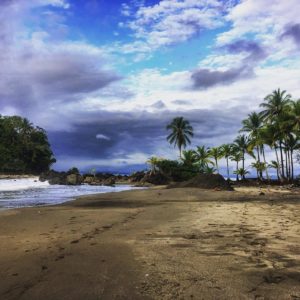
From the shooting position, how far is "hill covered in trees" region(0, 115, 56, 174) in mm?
99750

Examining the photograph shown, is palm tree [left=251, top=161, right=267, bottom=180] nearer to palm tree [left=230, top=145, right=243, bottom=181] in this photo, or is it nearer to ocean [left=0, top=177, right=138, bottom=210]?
palm tree [left=230, top=145, right=243, bottom=181]

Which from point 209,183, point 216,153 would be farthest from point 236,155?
point 209,183

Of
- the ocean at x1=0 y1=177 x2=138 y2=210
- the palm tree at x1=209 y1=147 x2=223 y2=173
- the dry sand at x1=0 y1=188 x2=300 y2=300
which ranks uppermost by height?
the palm tree at x1=209 y1=147 x2=223 y2=173

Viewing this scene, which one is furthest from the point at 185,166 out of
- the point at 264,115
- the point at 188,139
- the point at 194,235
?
the point at 194,235

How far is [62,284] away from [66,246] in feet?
8.91

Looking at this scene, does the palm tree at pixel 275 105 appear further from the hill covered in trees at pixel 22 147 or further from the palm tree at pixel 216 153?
the hill covered in trees at pixel 22 147

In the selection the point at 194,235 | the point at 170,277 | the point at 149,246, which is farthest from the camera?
the point at 194,235

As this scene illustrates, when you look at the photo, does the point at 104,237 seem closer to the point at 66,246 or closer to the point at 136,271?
the point at 66,246

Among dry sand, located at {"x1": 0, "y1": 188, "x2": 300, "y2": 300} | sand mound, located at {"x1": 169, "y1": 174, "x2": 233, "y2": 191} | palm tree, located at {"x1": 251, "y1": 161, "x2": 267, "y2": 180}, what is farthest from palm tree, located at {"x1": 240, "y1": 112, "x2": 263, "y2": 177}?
dry sand, located at {"x1": 0, "y1": 188, "x2": 300, "y2": 300}

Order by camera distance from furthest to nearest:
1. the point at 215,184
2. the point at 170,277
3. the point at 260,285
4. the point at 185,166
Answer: the point at 185,166
the point at 215,184
the point at 170,277
the point at 260,285

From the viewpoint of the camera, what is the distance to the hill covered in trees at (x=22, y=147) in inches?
3927

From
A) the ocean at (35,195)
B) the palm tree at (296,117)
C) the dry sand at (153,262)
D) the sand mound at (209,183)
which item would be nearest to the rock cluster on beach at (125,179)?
the sand mound at (209,183)

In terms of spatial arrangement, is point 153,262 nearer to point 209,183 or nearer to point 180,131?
point 209,183

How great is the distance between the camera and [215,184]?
37.2m
